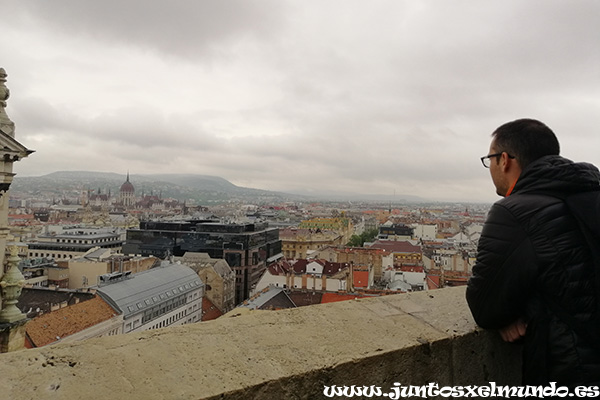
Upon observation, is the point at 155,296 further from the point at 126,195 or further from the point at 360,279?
the point at 126,195

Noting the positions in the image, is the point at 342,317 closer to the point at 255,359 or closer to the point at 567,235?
the point at 255,359

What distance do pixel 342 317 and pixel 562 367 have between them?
3.58ft

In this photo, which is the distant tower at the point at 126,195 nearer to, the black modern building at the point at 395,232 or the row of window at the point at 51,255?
the row of window at the point at 51,255

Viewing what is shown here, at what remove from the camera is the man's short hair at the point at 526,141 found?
2053 mm

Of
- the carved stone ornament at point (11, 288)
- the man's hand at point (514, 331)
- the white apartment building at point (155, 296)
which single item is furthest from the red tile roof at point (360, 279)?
the man's hand at point (514, 331)

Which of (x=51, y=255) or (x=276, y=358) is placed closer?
(x=276, y=358)

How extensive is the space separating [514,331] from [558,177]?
31.9 inches

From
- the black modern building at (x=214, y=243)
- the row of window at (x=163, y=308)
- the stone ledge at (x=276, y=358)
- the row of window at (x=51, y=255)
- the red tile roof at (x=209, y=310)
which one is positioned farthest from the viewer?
the row of window at (x=51, y=255)

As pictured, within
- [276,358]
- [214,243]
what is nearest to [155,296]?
[214,243]

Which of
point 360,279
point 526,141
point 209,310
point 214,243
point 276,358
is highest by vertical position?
point 526,141

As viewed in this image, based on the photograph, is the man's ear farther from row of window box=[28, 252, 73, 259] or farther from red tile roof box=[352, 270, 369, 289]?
row of window box=[28, 252, 73, 259]

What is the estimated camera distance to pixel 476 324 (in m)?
2.28

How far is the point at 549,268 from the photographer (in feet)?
5.65

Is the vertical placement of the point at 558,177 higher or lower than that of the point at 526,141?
lower
